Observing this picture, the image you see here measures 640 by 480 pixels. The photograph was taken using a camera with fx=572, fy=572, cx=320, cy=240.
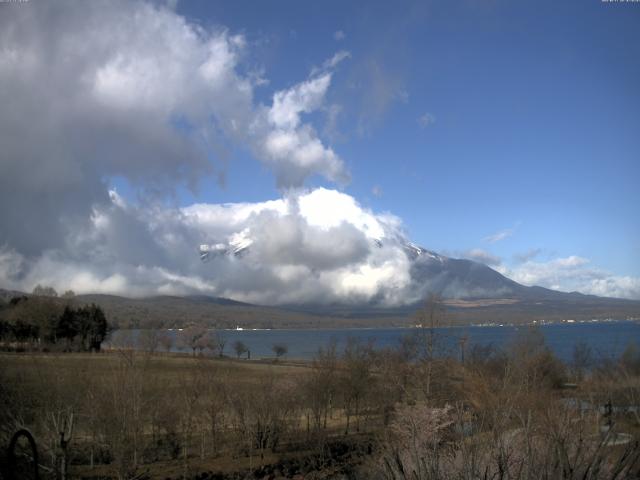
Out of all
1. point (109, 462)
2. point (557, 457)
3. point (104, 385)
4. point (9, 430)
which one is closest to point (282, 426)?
point (109, 462)

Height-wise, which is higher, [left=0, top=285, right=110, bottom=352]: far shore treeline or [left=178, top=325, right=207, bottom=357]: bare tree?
[left=0, top=285, right=110, bottom=352]: far shore treeline

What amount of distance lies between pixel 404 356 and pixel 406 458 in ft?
129

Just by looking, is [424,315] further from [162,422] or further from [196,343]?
[196,343]

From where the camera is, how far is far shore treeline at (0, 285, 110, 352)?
95.8 meters

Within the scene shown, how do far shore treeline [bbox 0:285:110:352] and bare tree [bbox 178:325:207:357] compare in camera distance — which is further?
bare tree [bbox 178:325:207:357]

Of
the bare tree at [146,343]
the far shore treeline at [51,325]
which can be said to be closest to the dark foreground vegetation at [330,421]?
the bare tree at [146,343]

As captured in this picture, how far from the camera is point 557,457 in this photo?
9062 mm

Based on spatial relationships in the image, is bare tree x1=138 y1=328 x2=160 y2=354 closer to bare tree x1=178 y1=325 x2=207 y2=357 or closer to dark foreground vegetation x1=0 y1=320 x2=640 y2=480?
dark foreground vegetation x1=0 y1=320 x2=640 y2=480

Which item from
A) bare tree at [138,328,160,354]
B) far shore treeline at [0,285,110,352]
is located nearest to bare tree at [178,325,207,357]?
far shore treeline at [0,285,110,352]

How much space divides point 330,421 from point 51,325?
69.5 metres

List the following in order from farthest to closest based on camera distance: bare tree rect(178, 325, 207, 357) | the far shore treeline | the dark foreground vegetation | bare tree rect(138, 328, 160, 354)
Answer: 1. bare tree rect(178, 325, 207, 357)
2. the far shore treeline
3. bare tree rect(138, 328, 160, 354)
4. the dark foreground vegetation

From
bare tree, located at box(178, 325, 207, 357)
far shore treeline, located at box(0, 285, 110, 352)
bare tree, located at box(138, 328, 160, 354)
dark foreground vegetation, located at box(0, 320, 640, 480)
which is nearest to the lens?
dark foreground vegetation, located at box(0, 320, 640, 480)

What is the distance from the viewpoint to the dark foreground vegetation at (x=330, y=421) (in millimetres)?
10562

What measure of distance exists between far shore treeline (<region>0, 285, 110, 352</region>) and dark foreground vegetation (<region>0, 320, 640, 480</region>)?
2548 inches
